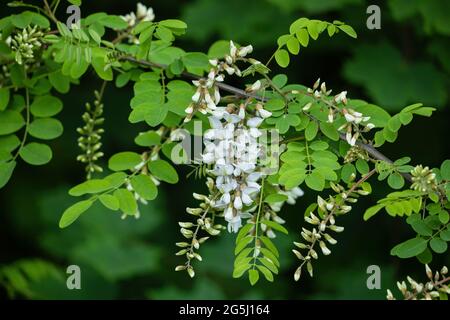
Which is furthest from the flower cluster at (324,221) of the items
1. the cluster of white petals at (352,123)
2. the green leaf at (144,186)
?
the green leaf at (144,186)

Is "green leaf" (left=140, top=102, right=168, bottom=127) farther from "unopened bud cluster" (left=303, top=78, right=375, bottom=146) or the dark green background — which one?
the dark green background

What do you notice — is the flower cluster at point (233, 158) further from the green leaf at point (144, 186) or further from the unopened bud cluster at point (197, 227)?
the green leaf at point (144, 186)

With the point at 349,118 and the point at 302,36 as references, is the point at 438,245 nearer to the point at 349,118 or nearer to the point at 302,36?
the point at 349,118

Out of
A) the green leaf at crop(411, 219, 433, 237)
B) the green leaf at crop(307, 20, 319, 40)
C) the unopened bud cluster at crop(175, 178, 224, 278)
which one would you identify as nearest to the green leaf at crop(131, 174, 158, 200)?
the unopened bud cluster at crop(175, 178, 224, 278)

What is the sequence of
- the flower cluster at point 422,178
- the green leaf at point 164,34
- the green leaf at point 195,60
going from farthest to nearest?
the green leaf at point 195,60 < the green leaf at point 164,34 < the flower cluster at point 422,178

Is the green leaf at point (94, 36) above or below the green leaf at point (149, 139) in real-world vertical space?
above

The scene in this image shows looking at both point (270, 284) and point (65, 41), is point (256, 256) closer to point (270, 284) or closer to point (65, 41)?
point (65, 41)
